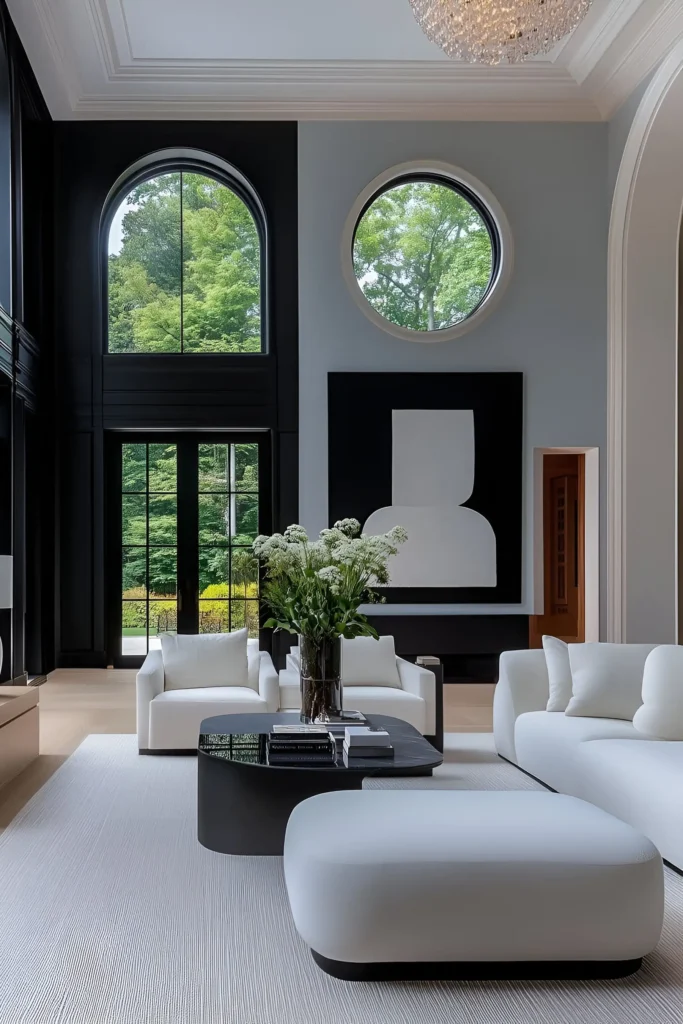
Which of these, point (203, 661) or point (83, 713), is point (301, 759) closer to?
point (203, 661)

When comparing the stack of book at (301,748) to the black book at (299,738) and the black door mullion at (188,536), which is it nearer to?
the black book at (299,738)

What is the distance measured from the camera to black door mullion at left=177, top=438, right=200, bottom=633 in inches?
383

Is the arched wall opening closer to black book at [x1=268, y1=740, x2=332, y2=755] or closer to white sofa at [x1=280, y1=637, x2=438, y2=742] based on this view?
white sofa at [x1=280, y1=637, x2=438, y2=742]

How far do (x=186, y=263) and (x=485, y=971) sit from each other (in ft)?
27.0

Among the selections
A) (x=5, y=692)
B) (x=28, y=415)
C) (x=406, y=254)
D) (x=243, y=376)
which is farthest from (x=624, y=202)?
(x=5, y=692)

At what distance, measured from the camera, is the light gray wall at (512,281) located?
30.9 ft

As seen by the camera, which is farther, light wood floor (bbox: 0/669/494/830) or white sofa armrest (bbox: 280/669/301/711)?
white sofa armrest (bbox: 280/669/301/711)

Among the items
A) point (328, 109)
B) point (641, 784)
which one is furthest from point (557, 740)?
point (328, 109)

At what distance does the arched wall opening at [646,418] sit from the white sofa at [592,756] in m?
3.74

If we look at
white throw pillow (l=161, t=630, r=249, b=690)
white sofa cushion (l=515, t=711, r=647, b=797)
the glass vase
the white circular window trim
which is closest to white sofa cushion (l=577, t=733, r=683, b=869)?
white sofa cushion (l=515, t=711, r=647, b=797)

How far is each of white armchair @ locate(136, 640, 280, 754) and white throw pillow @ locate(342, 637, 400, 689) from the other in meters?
0.62

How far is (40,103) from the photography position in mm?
9031

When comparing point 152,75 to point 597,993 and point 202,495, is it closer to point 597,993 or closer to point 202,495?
point 202,495

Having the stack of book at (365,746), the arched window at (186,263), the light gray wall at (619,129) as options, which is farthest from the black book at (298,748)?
the light gray wall at (619,129)
